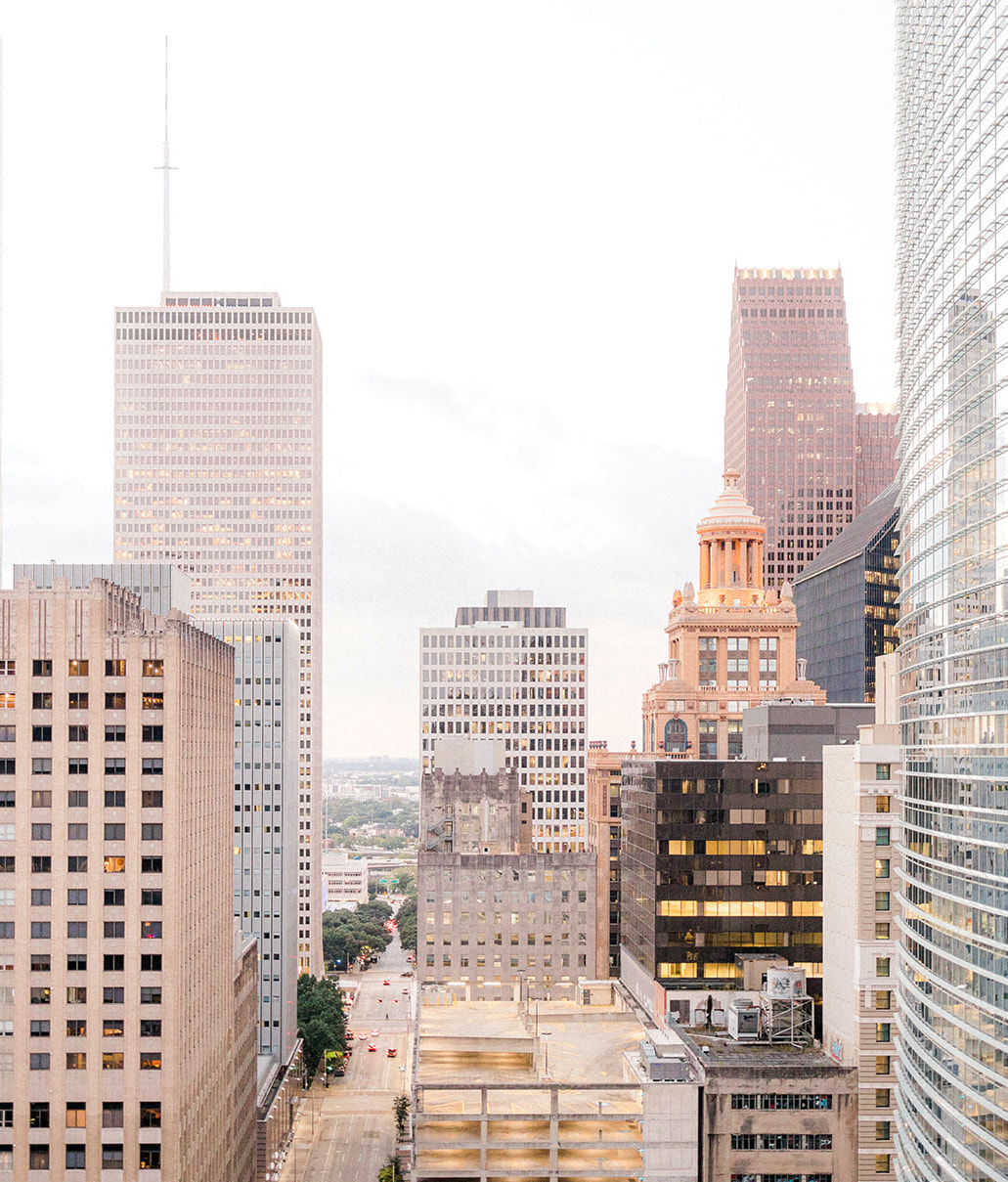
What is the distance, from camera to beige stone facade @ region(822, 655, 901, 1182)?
120812 mm

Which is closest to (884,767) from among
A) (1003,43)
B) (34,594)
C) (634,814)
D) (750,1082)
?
(750,1082)

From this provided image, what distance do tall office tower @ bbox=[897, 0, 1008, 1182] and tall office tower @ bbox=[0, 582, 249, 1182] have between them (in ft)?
A: 220

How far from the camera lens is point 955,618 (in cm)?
7781

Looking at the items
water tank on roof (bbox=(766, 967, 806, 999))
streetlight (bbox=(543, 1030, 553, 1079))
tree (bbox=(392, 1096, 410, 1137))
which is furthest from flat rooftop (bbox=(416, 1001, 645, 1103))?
tree (bbox=(392, 1096, 410, 1137))

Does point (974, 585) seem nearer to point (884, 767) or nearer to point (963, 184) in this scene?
point (963, 184)

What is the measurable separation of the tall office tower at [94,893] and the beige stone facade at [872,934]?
63.2m

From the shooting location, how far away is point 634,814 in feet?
543

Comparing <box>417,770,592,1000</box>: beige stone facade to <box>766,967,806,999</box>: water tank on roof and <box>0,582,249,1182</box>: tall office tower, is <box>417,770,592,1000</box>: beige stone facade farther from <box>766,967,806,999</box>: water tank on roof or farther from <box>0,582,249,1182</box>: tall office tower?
<box>0,582,249,1182</box>: tall office tower

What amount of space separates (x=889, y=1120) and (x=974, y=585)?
224 feet

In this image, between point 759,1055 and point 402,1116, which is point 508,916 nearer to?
point 402,1116

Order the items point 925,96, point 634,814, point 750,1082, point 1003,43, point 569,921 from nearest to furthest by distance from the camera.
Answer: point 1003,43
point 925,96
point 750,1082
point 634,814
point 569,921

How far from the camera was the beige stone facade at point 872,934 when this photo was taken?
121 meters

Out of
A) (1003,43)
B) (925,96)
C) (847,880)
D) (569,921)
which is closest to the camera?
(1003,43)

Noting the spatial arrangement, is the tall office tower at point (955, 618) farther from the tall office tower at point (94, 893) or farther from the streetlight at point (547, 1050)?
the tall office tower at point (94, 893)
